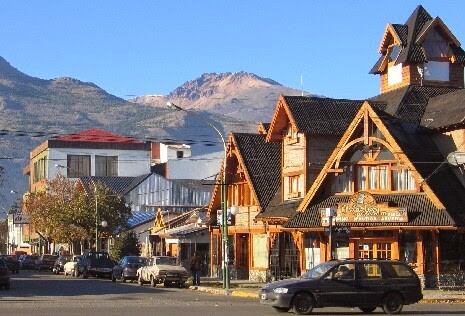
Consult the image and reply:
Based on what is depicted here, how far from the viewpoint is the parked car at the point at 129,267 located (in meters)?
56.6

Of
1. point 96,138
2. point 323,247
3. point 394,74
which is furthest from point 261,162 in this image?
point 96,138

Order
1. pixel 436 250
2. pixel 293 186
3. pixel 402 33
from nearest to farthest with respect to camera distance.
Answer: pixel 436 250, pixel 293 186, pixel 402 33

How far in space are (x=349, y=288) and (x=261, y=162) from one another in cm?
2688

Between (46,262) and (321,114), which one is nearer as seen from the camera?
(321,114)

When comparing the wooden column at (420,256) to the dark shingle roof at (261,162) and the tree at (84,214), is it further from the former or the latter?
the tree at (84,214)

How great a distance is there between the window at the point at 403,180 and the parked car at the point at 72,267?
92.8ft

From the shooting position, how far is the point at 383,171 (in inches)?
1843

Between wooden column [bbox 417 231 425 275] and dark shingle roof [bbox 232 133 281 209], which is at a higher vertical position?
dark shingle roof [bbox 232 133 281 209]

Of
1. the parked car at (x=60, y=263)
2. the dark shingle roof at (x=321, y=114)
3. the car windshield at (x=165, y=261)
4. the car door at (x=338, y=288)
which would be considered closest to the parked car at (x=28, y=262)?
the parked car at (x=60, y=263)

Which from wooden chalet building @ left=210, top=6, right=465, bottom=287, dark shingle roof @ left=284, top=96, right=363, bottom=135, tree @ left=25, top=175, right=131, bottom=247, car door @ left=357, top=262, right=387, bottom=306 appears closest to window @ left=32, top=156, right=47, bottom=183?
tree @ left=25, top=175, right=131, bottom=247

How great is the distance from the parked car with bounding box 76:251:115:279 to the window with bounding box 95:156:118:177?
6684 cm

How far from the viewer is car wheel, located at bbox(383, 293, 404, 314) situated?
30453 millimetres

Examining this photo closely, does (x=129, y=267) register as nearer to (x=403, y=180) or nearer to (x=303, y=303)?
(x=403, y=180)

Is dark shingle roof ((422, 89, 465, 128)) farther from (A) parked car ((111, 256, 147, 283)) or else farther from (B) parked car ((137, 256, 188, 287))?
(A) parked car ((111, 256, 147, 283))
